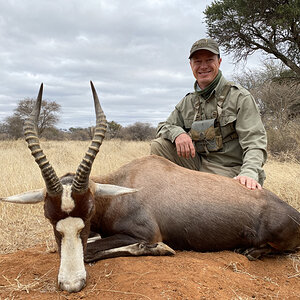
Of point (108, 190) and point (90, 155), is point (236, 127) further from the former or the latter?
point (90, 155)

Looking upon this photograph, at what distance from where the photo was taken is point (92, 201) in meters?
3.31

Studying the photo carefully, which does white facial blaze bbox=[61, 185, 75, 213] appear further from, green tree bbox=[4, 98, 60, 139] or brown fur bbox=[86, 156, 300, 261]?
green tree bbox=[4, 98, 60, 139]

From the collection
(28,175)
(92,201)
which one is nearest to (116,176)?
(92,201)

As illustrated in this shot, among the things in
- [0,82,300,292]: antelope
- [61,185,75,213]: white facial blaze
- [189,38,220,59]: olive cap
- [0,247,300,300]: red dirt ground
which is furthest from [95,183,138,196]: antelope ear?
[189,38,220,59]: olive cap

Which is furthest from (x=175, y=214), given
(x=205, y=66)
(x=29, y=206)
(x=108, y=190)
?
(x=29, y=206)

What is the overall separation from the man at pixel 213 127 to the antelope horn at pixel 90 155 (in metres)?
2.06

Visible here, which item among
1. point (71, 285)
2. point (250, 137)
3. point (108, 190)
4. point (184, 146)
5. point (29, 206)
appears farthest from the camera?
point (29, 206)

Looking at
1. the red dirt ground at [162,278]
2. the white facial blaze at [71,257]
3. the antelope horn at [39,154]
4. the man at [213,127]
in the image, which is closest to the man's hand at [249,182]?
the man at [213,127]

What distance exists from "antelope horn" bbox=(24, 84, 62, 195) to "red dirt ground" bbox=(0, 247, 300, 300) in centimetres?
88

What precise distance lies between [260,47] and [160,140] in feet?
39.1

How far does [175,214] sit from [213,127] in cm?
190

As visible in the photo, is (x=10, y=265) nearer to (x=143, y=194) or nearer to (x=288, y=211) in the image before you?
(x=143, y=194)

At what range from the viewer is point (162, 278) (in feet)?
9.97

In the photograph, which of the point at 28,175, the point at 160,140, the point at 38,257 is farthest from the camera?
the point at 28,175
